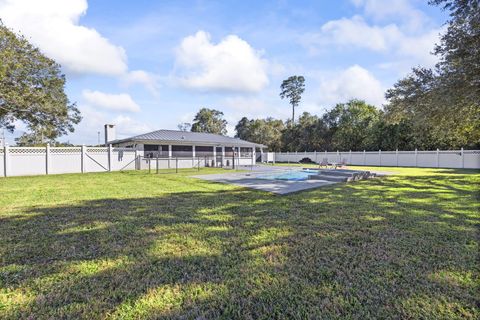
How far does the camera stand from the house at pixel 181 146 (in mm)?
20953

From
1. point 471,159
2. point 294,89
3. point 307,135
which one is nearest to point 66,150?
point 471,159

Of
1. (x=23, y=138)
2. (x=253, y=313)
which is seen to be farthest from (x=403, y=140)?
(x=23, y=138)

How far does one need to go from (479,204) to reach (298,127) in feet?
117

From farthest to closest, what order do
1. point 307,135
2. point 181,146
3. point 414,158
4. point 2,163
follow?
point 307,135
point 414,158
point 181,146
point 2,163

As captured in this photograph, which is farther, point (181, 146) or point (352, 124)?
point (352, 124)

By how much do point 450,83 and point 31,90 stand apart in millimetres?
21090

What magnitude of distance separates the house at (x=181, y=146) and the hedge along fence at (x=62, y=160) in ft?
4.54

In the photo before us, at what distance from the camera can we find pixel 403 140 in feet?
89.6

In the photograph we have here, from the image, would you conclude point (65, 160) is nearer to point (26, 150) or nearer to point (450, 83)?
point (26, 150)

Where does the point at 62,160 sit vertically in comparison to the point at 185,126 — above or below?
below

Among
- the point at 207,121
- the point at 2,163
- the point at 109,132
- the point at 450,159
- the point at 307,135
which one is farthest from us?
the point at 207,121

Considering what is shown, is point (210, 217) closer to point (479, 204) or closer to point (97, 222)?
point (97, 222)

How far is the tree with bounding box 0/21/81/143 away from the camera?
1384 cm

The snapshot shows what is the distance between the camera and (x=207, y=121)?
48.3 meters
